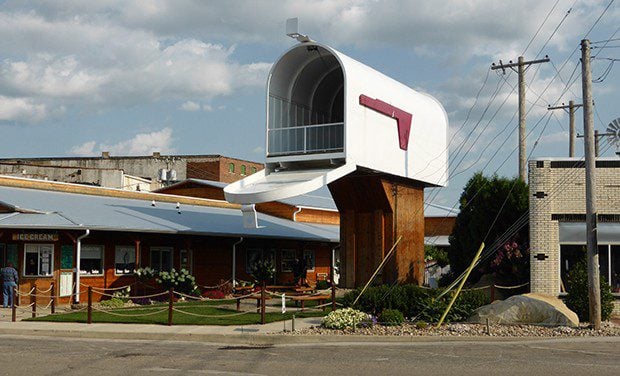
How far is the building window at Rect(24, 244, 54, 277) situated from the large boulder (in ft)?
50.3

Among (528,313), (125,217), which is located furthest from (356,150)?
(528,313)

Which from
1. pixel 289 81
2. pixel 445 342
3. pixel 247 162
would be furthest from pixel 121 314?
pixel 247 162

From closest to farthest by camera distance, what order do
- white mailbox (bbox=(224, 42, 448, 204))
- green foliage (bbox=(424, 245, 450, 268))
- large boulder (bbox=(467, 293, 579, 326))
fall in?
large boulder (bbox=(467, 293, 579, 326)) → white mailbox (bbox=(224, 42, 448, 204)) → green foliage (bbox=(424, 245, 450, 268))

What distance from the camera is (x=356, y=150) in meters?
29.4

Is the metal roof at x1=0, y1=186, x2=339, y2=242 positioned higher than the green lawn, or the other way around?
the metal roof at x1=0, y1=186, x2=339, y2=242

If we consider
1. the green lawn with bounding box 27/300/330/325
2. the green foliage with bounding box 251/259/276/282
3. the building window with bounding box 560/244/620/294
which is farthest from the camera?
the green foliage with bounding box 251/259/276/282

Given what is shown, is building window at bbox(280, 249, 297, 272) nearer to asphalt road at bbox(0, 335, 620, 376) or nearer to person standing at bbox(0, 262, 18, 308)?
person standing at bbox(0, 262, 18, 308)

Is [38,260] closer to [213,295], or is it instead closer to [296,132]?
[213,295]

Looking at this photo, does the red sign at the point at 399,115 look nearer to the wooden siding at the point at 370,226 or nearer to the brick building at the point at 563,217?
the wooden siding at the point at 370,226

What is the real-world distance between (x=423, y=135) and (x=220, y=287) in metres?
11.0

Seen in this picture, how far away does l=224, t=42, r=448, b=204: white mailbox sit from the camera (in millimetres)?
28812

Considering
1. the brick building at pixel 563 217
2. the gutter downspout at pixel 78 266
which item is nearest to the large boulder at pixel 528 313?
the brick building at pixel 563 217

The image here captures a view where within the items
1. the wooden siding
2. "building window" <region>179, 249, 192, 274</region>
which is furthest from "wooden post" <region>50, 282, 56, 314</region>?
the wooden siding

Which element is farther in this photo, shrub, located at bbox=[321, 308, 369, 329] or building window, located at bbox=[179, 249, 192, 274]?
building window, located at bbox=[179, 249, 192, 274]
